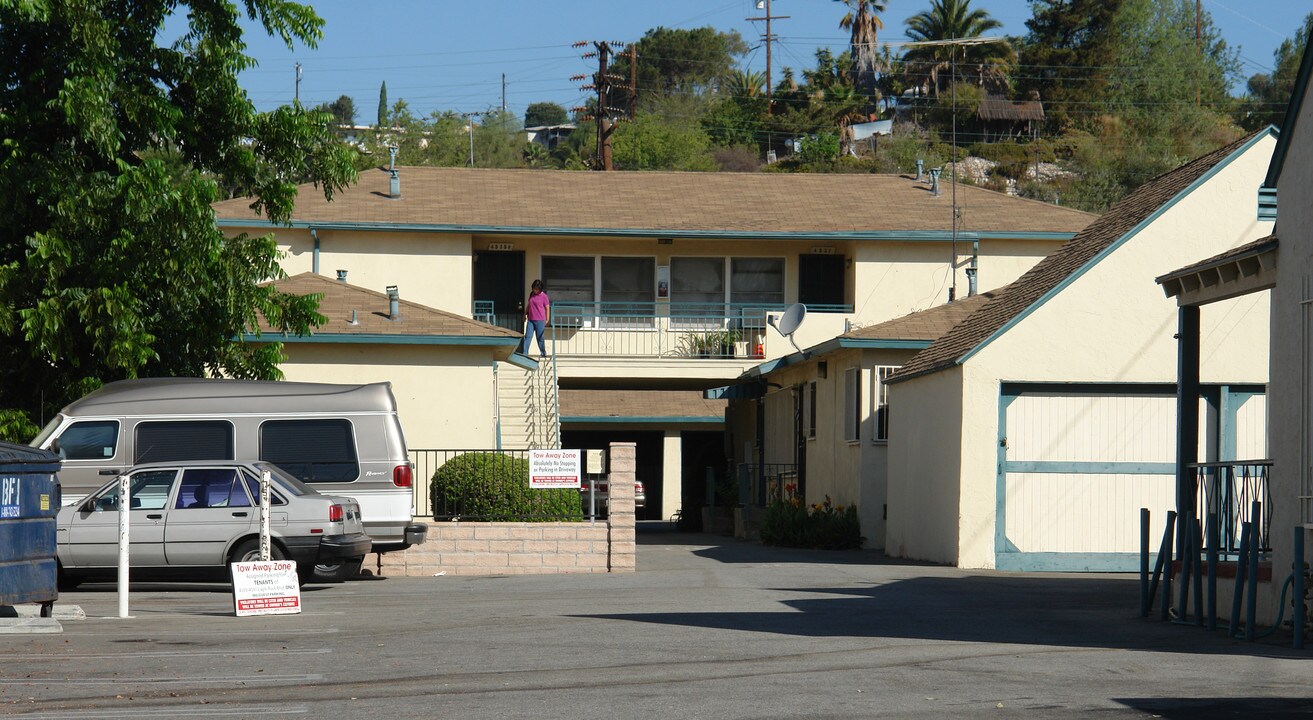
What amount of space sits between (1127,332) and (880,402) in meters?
5.23

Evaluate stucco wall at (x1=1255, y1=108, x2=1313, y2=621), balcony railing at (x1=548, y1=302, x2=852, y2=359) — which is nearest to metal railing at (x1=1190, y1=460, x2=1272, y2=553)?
stucco wall at (x1=1255, y1=108, x2=1313, y2=621)

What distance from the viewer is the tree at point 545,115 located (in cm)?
14800

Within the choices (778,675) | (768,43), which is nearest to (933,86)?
(768,43)

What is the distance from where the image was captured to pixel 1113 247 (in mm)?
21125

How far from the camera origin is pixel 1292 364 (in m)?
12.5

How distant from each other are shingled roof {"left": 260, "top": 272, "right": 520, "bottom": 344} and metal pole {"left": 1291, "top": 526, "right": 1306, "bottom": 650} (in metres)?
15.3

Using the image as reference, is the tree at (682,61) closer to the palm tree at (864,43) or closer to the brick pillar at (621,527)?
the palm tree at (864,43)

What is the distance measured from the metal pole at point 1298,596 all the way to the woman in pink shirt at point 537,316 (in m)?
21.7

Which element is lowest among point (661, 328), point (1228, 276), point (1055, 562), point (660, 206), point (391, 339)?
point (1055, 562)

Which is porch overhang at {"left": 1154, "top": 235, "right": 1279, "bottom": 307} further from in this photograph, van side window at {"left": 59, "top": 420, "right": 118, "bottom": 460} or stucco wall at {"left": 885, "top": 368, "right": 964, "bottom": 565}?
van side window at {"left": 59, "top": 420, "right": 118, "bottom": 460}

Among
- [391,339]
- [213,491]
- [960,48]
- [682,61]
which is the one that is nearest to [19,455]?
[213,491]

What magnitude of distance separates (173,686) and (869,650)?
4863 mm

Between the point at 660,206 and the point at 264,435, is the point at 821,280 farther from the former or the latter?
the point at 264,435

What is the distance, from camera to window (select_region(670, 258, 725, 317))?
35.8 m
